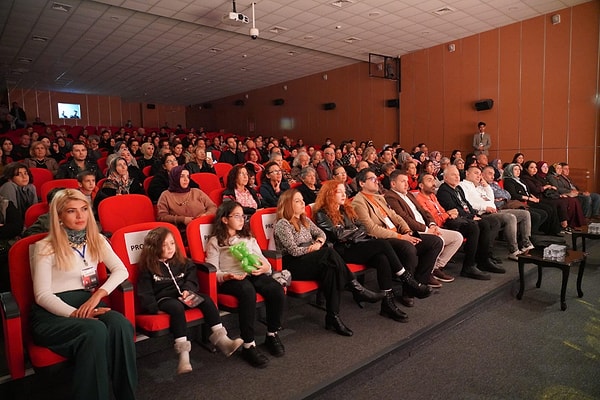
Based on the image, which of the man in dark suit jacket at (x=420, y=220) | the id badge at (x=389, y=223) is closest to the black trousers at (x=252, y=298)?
the id badge at (x=389, y=223)

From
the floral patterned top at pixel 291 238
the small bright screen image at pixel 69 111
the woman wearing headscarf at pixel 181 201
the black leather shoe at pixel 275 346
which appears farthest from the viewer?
the small bright screen image at pixel 69 111

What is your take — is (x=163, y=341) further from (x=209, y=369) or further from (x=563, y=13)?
(x=563, y=13)

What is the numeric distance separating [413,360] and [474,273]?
1622mm

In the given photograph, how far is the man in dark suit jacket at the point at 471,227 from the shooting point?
12.9 ft

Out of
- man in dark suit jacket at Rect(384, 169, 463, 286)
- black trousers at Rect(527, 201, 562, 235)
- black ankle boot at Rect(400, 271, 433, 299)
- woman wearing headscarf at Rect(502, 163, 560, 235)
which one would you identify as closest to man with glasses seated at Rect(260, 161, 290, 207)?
man in dark suit jacket at Rect(384, 169, 463, 286)

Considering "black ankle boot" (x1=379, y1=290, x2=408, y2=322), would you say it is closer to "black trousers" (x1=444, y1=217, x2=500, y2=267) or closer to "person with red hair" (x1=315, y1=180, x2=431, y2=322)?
"person with red hair" (x1=315, y1=180, x2=431, y2=322)

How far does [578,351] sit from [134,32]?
866 centimetres

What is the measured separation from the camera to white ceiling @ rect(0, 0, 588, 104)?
22.5ft

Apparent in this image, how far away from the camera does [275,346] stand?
241 centimetres

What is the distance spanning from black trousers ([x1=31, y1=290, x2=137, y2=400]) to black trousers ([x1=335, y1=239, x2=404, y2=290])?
5.62 feet

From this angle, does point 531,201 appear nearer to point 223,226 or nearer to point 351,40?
point 223,226

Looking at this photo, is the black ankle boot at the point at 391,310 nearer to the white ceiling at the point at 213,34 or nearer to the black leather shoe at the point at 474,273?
the black leather shoe at the point at 474,273

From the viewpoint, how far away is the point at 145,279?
7.30 feet

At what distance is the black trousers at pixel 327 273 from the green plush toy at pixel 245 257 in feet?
1.21
